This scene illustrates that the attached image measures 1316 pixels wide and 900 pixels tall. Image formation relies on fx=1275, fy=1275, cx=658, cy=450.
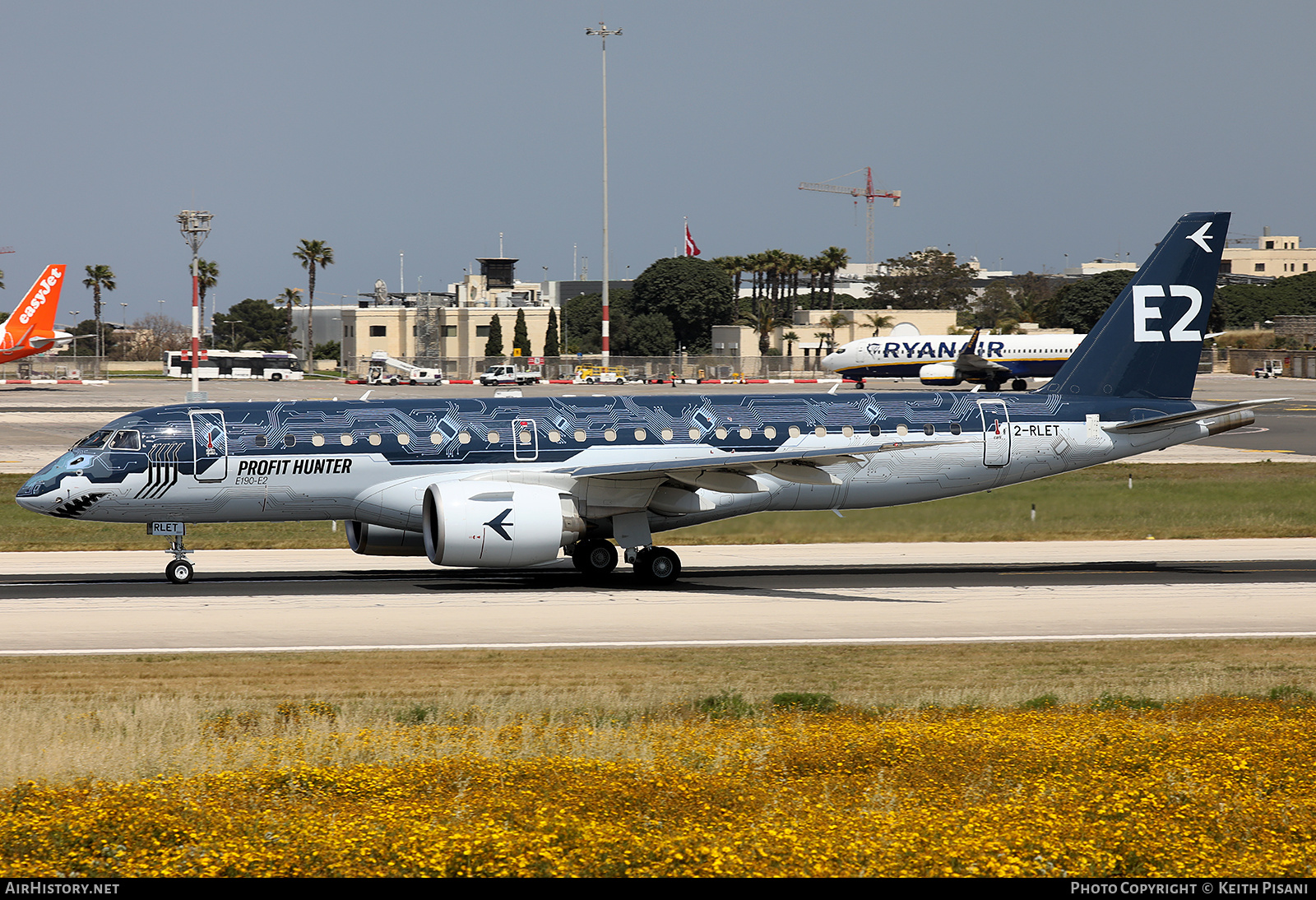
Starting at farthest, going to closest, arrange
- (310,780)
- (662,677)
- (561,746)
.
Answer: (662,677), (561,746), (310,780)

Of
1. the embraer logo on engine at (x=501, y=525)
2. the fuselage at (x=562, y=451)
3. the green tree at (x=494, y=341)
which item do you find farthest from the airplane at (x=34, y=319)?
the embraer logo on engine at (x=501, y=525)

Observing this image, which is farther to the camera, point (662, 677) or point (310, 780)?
point (662, 677)

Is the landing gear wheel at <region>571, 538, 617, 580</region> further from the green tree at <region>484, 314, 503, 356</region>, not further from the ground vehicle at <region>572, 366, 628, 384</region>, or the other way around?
the green tree at <region>484, 314, 503, 356</region>

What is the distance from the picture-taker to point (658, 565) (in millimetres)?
29344

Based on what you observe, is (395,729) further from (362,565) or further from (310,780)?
(362,565)

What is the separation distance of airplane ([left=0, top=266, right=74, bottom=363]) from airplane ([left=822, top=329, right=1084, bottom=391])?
229 ft

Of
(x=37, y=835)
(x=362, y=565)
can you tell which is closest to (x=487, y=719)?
(x=37, y=835)

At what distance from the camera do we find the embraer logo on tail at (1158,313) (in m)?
33.2

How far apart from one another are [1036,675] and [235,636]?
13784mm

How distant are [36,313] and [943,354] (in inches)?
3145

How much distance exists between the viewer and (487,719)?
53.5 feet

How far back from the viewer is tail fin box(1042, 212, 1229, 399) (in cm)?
3309

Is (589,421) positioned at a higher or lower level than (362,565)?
higher

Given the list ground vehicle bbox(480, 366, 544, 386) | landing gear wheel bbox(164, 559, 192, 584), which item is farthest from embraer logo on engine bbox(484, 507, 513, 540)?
ground vehicle bbox(480, 366, 544, 386)
